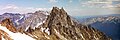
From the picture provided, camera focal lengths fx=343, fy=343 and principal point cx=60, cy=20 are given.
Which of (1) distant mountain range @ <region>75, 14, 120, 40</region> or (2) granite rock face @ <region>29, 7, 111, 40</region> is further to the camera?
(1) distant mountain range @ <region>75, 14, 120, 40</region>

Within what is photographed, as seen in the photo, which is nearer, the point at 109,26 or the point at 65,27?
the point at 65,27

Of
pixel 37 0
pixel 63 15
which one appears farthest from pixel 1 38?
pixel 63 15

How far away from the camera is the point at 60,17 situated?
4059cm

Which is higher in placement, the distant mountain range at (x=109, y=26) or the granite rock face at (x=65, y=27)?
the granite rock face at (x=65, y=27)

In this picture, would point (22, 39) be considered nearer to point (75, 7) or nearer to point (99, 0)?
point (99, 0)

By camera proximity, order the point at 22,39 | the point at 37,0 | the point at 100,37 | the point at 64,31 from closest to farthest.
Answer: the point at 22,39 → the point at 37,0 → the point at 64,31 → the point at 100,37

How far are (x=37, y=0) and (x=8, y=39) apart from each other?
13.1 metres

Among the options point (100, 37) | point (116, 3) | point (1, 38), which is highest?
point (1, 38)

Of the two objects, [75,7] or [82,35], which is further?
[82,35]

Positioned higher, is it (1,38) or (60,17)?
(1,38)

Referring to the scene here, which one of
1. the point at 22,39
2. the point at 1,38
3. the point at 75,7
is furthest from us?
the point at 75,7

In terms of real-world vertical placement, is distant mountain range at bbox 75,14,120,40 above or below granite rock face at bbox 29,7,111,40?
below

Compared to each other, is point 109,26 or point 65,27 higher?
point 65,27

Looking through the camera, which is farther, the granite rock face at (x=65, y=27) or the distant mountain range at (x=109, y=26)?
the distant mountain range at (x=109, y=26)
